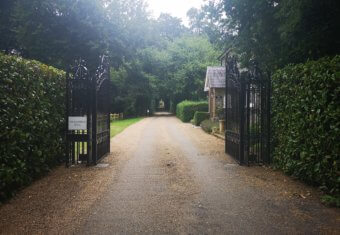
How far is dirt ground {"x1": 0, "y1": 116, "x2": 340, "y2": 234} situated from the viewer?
5.36m

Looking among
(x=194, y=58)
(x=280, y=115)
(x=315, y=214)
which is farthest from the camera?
(x=194, y=58)

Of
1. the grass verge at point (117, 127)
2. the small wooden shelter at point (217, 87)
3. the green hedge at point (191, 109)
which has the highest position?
the small wooden shelter at point (217, 87)

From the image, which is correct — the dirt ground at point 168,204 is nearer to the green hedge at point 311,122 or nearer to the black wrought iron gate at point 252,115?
the green hedge at point 311,122

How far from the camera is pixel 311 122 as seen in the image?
7.60 metres

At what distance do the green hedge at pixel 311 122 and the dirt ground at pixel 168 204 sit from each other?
1.50 ft

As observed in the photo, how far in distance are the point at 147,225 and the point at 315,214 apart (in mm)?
2767

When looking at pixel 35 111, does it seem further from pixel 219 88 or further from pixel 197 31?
pixel 197 31

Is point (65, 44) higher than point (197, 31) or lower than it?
lower

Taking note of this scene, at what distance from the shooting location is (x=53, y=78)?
1040cm

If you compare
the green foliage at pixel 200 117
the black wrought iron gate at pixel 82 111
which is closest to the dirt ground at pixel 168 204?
the black wrought iron gate at pixel 82 111

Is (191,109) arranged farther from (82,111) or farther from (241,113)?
(82,111)

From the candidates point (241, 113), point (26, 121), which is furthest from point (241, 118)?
point (26, 121)

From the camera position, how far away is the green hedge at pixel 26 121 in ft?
22.3

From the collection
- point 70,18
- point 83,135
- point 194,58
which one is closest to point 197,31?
point 194,58
